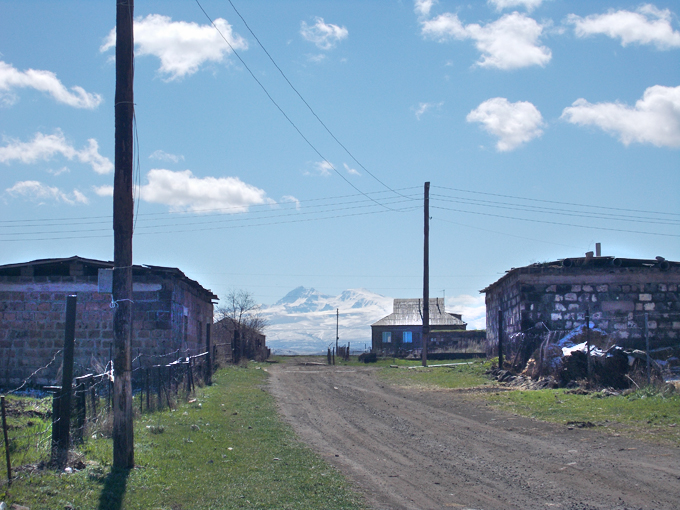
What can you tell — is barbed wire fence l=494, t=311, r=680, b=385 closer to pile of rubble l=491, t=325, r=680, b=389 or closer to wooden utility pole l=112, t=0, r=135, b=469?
pile of rubble l=491, t=325, r=680, b=389

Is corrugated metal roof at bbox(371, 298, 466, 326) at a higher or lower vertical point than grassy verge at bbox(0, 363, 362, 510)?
higher

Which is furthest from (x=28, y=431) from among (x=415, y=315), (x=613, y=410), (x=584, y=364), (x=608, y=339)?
(x=415, y=315)

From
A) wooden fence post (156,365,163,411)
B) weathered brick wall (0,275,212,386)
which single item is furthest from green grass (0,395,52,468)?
weathered brick wall (0,275,212,386)

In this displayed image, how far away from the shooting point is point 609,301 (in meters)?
22.1

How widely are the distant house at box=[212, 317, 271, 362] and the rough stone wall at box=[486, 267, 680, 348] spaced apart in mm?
18053

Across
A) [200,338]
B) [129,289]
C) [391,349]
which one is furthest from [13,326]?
[391,349]

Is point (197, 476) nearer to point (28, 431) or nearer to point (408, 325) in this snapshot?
point (28, 431)

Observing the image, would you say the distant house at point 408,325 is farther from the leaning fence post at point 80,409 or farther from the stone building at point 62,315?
the leaning fence post at point 80,409

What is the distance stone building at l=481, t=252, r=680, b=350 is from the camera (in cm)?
2183

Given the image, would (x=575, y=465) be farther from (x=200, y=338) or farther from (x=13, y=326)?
(x=200, y=338)

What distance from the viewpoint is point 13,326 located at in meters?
19.6

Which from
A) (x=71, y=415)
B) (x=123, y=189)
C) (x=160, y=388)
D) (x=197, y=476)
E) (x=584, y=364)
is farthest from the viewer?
(x=584, y=364)

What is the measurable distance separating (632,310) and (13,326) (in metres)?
22.1

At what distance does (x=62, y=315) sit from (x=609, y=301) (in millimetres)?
19679
